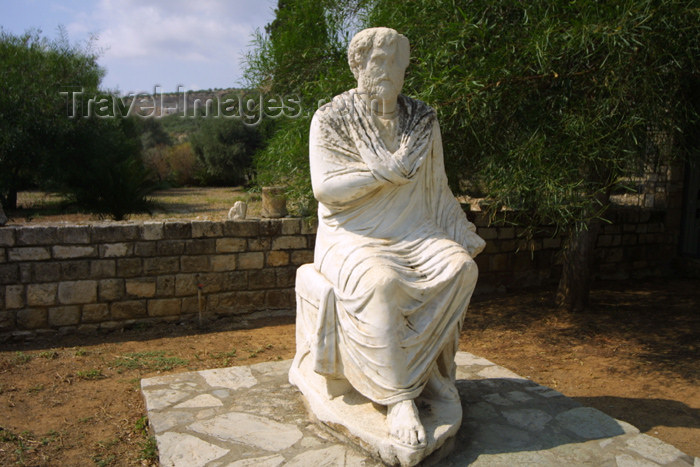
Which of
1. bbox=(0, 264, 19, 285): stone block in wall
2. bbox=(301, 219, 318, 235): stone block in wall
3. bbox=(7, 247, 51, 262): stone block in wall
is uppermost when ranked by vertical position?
bbox=(301, 219, 318, 235): stone block in wall

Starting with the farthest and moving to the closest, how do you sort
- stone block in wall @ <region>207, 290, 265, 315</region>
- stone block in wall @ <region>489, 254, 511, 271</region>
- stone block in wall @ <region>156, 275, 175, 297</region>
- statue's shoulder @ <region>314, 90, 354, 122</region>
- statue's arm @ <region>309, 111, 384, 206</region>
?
stone block in wall @ <region>489, 254, 511, 271</region> → stone block in wall @ <region>207, 290, 265, 315</region> → stone block in wall @ <region>156, 275, 175, 297</region> → statue's shoulder @ <region>314, 90, 354, 122</region> → statue's arm @ <region>309, 111, 384, 206</region>

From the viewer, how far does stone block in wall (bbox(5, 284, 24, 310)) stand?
5.27 metres

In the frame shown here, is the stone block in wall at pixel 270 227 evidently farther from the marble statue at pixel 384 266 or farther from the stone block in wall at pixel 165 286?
the marble statue at pixel 384 266

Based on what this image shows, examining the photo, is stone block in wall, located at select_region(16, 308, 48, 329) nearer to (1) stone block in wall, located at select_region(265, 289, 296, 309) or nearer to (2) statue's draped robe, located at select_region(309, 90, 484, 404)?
(1) stone block in wall, located at select_region(265, 289, 296, 309)

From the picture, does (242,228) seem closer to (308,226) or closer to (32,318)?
(308,226)

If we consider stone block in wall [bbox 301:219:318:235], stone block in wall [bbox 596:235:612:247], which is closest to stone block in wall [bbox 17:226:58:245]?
stone block in wall [bbox 301:219:318:235]

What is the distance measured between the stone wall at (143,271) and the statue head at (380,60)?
3.29 metres

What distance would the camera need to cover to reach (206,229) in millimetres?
5930

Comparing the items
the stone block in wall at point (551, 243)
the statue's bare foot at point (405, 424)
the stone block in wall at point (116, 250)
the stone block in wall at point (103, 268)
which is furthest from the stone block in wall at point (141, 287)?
the stone block in wall at point (551, 243)

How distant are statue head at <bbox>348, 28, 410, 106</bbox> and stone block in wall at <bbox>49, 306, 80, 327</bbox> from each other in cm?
400

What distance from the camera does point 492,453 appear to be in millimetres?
2771

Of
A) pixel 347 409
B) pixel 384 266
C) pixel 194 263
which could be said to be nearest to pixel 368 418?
pixel 347 409

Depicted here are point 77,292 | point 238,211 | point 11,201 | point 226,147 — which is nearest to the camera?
point 77,292

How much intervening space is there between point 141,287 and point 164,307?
0.32 meters
